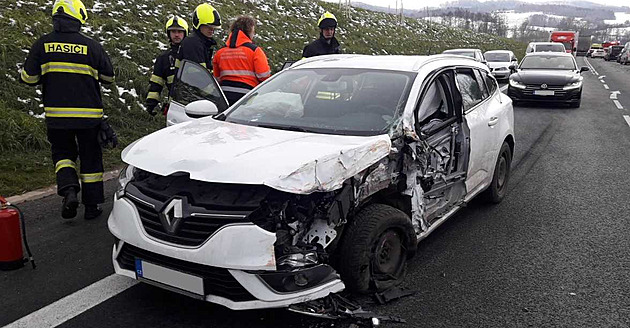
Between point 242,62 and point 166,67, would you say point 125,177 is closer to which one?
point 242,62

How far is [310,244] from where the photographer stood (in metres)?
3.05

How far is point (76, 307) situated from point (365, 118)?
2297mm

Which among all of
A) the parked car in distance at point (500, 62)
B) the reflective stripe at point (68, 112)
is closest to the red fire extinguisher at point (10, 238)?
the reflective stripe at point (68, 112)

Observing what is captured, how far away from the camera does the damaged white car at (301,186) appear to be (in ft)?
9.40

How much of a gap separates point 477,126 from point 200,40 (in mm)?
3077

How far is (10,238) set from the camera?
3703mm

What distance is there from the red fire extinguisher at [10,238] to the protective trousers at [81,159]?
104cm

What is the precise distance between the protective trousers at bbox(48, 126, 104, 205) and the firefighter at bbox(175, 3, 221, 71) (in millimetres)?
1325

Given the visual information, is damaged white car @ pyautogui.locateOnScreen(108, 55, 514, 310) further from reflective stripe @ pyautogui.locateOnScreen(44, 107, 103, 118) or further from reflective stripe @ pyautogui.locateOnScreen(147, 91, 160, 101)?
reflective stripe @ pyautogui.locateOnScreen(147, 91, 160, 101)

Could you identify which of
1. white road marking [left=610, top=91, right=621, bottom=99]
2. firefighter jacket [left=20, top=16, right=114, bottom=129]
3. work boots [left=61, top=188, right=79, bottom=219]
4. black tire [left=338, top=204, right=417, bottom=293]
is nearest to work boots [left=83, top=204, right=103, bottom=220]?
work boots [left=61, top=188, right=79, bottom=219]

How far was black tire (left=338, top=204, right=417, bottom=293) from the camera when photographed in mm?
3266

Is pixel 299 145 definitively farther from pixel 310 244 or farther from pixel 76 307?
pixel 76 307

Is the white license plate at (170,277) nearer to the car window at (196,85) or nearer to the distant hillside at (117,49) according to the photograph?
the car window at (196,85)

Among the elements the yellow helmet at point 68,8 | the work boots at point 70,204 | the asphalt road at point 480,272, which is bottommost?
the asphalt road at point 480,272
